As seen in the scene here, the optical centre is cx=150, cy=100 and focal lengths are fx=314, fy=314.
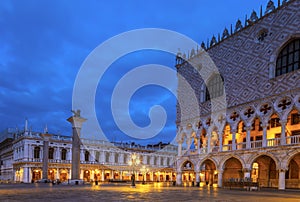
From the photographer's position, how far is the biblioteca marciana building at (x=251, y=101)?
22.4 meters

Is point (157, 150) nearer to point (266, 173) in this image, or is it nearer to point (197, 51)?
point (197, 51)

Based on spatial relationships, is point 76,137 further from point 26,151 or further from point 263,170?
point 26,151

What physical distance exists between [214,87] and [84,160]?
34946 millimetres

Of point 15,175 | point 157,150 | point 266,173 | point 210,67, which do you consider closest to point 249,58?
point 210,67

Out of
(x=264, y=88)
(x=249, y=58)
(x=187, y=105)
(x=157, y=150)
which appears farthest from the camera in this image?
(x=157, y=150)

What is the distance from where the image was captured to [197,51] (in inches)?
1339

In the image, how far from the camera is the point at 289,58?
23.0 metres

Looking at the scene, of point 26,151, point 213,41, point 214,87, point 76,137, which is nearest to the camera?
point 76,137

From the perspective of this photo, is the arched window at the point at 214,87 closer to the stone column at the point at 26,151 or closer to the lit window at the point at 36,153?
the stone column at the point at 26,151

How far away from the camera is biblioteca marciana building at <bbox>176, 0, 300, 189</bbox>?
22.4 m

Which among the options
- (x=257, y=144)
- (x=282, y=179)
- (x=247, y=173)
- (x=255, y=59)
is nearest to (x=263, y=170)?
(x=247, y=173)

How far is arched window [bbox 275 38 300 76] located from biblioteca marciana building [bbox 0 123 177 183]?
2895 cm

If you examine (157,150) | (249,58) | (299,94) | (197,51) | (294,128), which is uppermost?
(197,51)

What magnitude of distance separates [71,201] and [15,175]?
53849mm
